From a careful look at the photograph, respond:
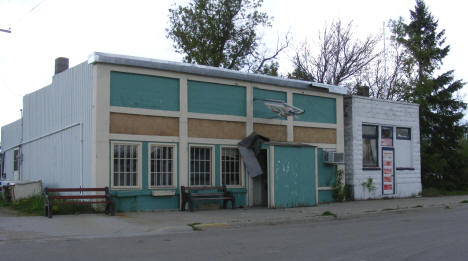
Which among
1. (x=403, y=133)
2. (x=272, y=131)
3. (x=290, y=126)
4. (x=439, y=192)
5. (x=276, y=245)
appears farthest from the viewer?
(x=439, y=192)

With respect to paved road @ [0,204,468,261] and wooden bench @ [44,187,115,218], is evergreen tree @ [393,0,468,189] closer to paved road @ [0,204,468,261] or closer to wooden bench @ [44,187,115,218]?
paved road @ [0,204,468,261]

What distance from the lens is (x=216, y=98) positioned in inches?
680

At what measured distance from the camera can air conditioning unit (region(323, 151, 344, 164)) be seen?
19.7 m

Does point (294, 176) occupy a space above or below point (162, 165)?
below

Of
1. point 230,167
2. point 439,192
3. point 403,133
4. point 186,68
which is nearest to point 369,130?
point 403,133

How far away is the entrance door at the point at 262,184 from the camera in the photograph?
18.1 m

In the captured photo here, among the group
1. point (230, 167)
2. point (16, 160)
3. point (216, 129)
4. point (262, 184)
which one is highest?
point (216, 129)

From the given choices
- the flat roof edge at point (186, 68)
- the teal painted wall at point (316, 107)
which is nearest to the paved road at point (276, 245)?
the flat roof edge at point (186, 68)

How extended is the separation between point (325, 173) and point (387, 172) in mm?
3787

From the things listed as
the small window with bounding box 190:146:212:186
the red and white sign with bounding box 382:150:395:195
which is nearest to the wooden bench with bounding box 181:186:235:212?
the small window with bounding box 190:146:212:186

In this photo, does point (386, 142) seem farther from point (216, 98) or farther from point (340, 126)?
point (216, 98)

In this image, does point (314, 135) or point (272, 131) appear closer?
point (272, 131)

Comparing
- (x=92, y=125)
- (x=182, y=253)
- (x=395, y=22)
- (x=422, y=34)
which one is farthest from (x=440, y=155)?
(x=182, y=253)

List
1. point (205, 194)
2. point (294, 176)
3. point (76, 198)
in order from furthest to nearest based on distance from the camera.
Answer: point (294, 176) < point (205, 194) < point (76, 198)
